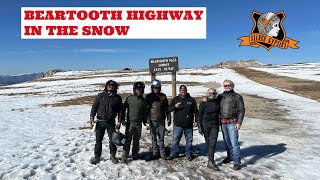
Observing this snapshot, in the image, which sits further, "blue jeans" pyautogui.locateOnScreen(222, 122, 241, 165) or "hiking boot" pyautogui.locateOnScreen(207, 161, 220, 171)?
"hiking boot" pyautogui.locateOnScreen(207, 161, 220, 171)

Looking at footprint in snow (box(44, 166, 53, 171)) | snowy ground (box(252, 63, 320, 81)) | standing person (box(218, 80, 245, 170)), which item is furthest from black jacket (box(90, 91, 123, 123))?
snowy ground (box(252, 63, 320, 81))

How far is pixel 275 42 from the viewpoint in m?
18.7

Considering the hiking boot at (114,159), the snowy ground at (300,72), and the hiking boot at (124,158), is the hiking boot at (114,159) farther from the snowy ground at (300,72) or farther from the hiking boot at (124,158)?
the snowy ground at (300,72)

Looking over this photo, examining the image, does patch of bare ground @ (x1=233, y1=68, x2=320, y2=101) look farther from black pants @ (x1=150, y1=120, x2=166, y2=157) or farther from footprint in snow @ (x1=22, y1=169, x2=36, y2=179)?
footprint in snow @ (x1=22, y1=169, x2=36, y2=179)

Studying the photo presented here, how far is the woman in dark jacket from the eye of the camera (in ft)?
33.7

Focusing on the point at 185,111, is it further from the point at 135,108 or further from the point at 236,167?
the point at 236,167

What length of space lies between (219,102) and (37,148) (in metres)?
7.00

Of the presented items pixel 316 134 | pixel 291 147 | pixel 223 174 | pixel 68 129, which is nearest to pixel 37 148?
pixel 68 129

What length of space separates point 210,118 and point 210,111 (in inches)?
8.4

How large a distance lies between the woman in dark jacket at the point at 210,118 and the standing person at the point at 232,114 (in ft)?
0.70

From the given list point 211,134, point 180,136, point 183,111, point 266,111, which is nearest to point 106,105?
point 183,111

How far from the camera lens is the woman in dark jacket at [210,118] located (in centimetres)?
1027

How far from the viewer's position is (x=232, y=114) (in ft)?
33.4

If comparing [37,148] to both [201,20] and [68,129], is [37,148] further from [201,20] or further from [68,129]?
[201,20]
